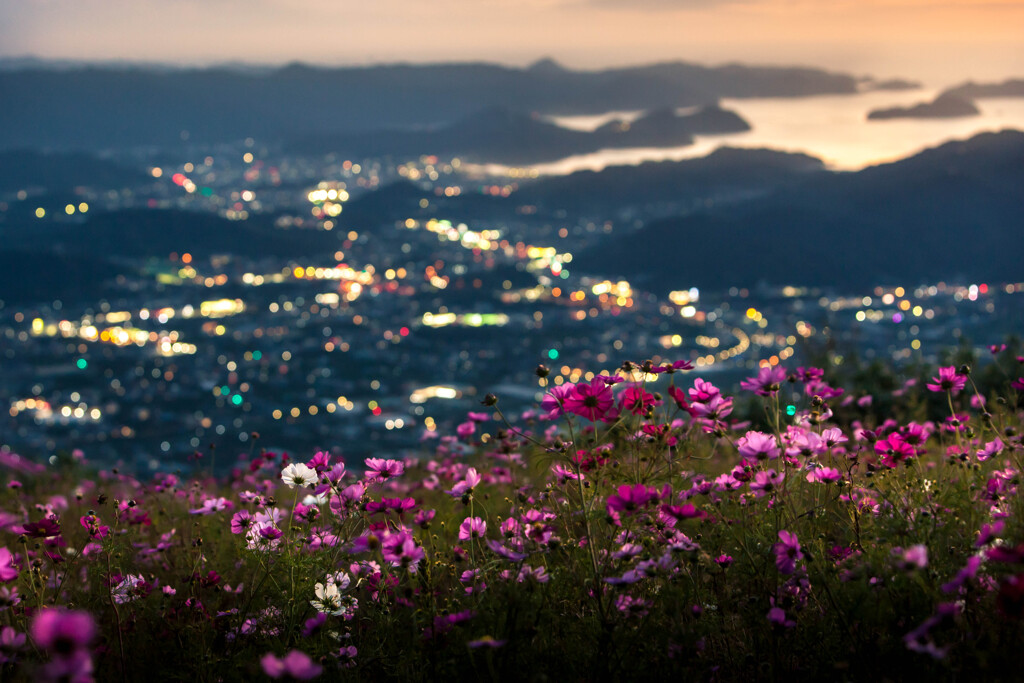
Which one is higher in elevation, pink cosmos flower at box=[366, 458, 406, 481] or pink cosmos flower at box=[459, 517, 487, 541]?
pink cosmos flower at box=[366, 458, 406, 481]

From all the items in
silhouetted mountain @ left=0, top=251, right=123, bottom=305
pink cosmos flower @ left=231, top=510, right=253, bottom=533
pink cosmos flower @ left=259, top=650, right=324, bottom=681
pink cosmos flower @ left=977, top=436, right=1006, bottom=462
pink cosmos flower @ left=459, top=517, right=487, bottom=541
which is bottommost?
silhouetted mountain @ left=0, top=251, right=123, bottom=305

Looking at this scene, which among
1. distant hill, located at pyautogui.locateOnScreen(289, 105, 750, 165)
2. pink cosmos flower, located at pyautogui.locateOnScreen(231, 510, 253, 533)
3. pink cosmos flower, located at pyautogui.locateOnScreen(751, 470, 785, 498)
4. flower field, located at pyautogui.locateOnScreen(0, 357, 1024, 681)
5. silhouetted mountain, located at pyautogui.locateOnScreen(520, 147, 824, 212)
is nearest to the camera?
flower field, located at pyautogui.locateOnScreen(0, 357, 1024, 681)

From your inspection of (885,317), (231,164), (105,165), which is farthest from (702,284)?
(105,165)

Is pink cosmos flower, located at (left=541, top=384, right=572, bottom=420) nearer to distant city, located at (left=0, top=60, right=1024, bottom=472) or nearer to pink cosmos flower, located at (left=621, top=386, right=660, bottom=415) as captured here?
pink cosmos flower, located at (left=621, top=386, right=660, bottom=415)

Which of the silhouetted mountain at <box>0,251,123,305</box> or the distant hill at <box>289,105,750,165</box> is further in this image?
the distant hill at <box>289,105,750,165</box>

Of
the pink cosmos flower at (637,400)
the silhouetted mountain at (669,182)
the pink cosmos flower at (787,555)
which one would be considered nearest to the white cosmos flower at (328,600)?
the pink cosmos flower at (637,400)

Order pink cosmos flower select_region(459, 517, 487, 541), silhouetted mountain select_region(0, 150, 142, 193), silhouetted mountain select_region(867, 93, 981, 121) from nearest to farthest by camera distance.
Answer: pink cosmos flower select_region(459, 517, 487, 541) < silhouetted mountain select_region(867, 93, 981, 121) < silhouetted mountain select_region(0, 150, 142, 193)

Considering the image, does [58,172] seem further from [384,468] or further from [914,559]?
[914,559]

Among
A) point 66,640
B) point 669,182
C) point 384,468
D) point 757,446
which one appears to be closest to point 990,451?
point 757,446

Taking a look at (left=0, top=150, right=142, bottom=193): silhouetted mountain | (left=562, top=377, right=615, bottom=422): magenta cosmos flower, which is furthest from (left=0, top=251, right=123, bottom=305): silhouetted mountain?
(left=562, top=377, right=615, bottom=422): magenta cosmos flower
